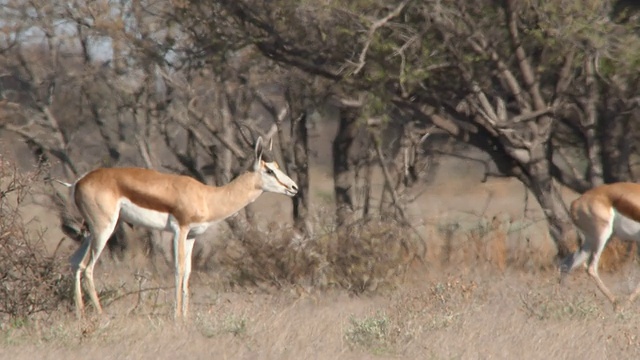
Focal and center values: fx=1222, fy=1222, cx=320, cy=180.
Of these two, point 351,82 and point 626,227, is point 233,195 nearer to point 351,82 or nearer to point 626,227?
point 351,82

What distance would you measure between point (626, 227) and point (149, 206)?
15.2 feet

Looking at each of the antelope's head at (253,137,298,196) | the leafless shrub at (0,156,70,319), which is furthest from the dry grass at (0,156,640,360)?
the antelope's head at (253,137,298,196)

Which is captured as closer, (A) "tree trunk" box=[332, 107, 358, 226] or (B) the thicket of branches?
(B) the thicket of branches

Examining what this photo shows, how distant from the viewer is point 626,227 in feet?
38.4

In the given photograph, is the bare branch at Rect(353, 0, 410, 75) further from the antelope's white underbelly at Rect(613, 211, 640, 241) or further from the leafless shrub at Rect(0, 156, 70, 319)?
the leafless shrub at Rect(0, 156, 70, 319)

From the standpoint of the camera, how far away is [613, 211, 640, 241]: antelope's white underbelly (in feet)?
38.2

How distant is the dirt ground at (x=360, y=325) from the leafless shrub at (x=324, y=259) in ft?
0.44

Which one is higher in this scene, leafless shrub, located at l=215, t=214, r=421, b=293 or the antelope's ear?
the antelope's ear

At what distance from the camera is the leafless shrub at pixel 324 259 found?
1166 cm

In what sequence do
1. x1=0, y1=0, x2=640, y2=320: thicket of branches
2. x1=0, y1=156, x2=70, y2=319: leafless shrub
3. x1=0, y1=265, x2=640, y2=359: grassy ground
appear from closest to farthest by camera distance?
1. x1=0, y1=265, x2=640, y2=359: grassy ground
2. x1=0, y1=156, x2=70, y2=319: leafless shrub
3. x1=0, y1=0, x2=640, y2=320: thicket of branches

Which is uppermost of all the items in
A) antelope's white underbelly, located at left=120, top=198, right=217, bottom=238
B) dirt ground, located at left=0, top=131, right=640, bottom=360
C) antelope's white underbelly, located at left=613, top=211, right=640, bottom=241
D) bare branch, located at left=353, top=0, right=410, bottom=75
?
bare branch, located at left=353, top=0, right=410, bottom=75

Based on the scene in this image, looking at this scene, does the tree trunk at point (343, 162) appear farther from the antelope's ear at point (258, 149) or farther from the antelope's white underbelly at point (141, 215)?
the antelope's white underbelly at point (141, 215)

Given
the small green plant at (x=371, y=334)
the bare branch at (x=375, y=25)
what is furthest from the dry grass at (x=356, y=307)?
the bare branch at (x=375, y=25)

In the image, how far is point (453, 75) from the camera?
1315cm
